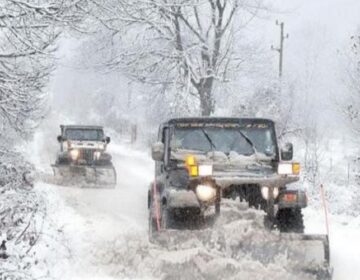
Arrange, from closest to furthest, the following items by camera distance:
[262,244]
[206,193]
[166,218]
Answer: [262,244], [206,193], [166,218]

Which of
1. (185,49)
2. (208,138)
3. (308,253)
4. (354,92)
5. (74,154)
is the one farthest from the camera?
(185,49)

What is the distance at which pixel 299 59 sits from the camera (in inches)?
3194

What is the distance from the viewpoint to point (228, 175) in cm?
887

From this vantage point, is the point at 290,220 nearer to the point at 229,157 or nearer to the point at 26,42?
the point at 229,157

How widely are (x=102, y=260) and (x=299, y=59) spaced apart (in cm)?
7441

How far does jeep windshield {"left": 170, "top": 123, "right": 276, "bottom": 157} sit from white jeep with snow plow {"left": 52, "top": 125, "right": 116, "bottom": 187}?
862 centimetres

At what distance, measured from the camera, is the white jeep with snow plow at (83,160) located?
18594mm

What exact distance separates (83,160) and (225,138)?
12.2m

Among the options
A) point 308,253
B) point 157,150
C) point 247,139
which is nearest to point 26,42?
point 157,150

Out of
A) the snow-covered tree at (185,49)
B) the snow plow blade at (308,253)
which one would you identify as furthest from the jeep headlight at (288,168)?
the snow-covered tree at (185,49)

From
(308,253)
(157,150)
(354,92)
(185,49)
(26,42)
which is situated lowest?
(308,253)

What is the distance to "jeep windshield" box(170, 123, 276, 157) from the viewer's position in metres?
10.1

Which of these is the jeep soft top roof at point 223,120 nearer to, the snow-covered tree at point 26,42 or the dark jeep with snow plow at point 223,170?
the dark jeep with snow plow at point 223,170

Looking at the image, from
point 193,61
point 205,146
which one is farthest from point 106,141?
point 205,146
